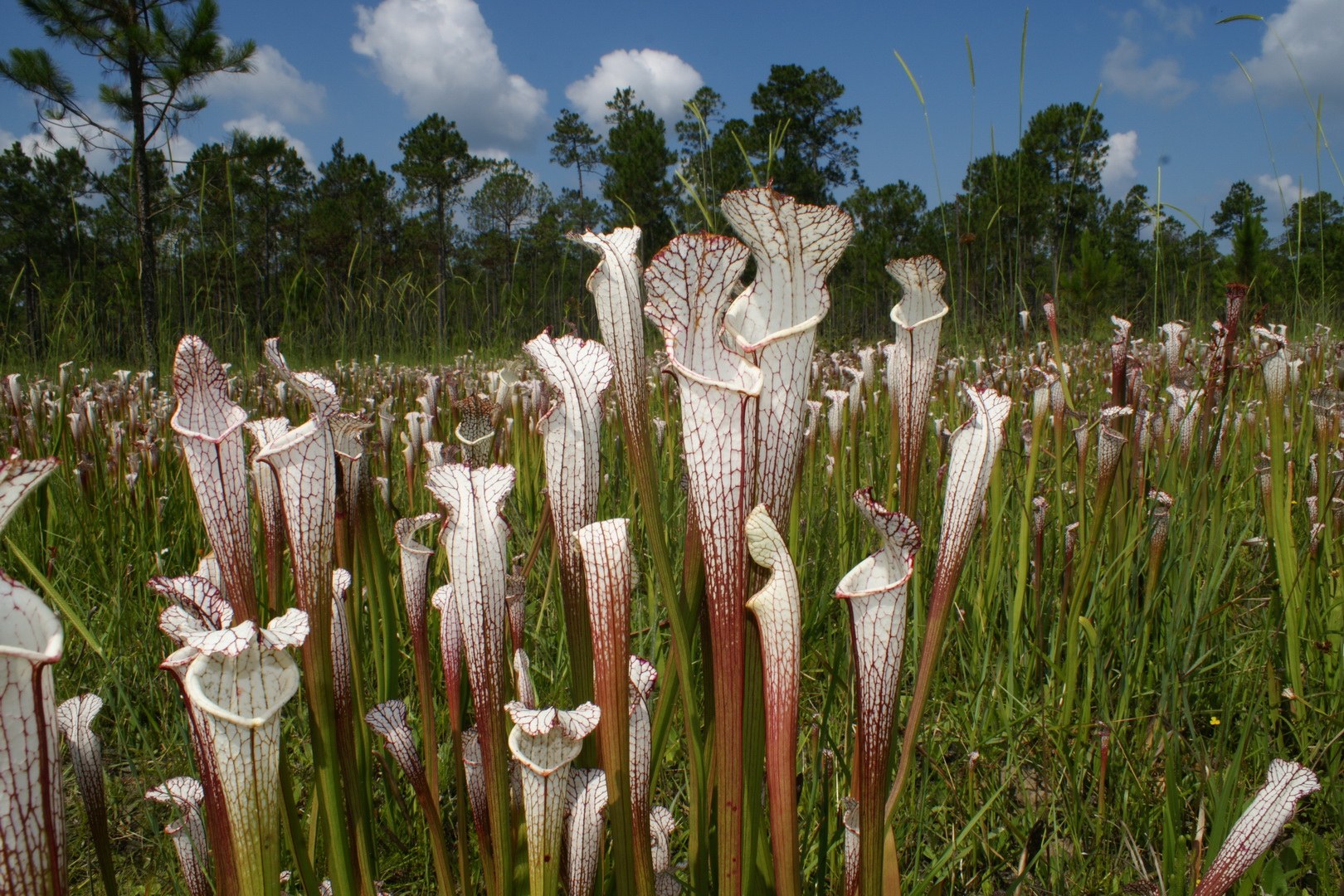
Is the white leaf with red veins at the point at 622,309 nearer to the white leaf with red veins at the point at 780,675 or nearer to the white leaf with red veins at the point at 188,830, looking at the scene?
the white leaf with red veins at the point at 780,675

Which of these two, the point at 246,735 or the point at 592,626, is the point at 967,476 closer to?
the point at 592,626

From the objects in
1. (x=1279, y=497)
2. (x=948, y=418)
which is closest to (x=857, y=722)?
(x=1279, y=497)

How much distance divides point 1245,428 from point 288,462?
3.42 meters

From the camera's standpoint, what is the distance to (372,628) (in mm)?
1413

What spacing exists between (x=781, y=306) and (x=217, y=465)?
57cm

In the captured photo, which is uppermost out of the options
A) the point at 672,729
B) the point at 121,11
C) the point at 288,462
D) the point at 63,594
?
the point at 121,11

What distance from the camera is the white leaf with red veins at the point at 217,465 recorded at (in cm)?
73

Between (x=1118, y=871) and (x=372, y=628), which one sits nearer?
(x=1118, y=871)

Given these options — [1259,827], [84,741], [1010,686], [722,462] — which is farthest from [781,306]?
[1010,686]

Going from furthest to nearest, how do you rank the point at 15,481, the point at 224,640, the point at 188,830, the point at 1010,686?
the point at 1010,686
the point at 188,830
the point at 224,640
the point at 15,481

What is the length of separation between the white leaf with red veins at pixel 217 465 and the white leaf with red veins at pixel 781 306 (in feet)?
1.63

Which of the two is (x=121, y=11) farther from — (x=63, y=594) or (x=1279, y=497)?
(x=1279, y=497)

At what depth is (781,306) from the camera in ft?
2.10

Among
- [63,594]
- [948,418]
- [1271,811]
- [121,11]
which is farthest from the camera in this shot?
[121,11]
